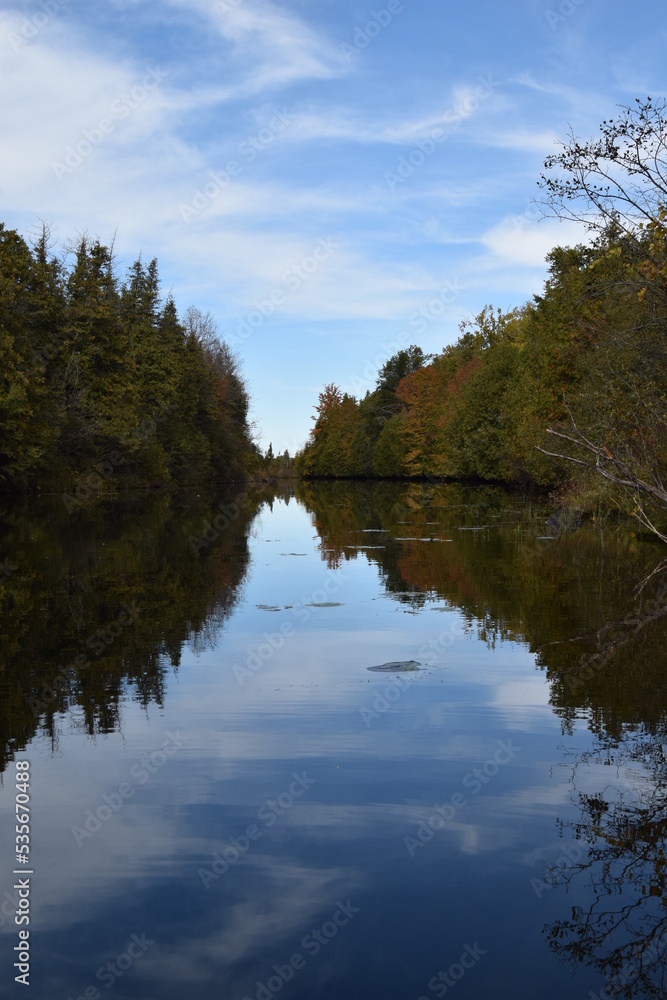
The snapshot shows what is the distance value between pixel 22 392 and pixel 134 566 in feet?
76.6

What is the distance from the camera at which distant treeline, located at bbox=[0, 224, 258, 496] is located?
42938mm

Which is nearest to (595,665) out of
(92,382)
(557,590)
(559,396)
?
(557,590)

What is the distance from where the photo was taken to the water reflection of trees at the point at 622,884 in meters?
4.25

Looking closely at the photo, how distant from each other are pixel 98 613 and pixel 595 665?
23.1ft

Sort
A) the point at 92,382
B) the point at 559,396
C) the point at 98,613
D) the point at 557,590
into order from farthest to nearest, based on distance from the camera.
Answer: the point at 92,382 → the point at 559,396 → the point at 557,590 → the point at 98,613

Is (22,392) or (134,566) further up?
(22,392)

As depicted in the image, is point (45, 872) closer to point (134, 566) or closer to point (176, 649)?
point (176, 649)

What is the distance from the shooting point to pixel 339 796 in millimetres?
6215

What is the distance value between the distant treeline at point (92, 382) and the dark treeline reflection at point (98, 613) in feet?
53.6

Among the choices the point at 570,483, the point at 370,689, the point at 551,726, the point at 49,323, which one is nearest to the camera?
the point at 551,726

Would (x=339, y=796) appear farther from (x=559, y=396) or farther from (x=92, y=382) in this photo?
(x=92, y=382)

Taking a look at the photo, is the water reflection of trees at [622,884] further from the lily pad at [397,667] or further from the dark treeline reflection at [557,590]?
the lily pad at [397,667]

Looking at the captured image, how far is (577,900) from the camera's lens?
15.7 feet

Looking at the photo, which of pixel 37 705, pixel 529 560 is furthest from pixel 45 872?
pixel 529 560
